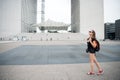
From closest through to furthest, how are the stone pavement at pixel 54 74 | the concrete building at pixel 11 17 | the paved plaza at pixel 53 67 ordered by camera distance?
the stone pavement at pixel 54 74 < the paved plaza at pixel 53 67 < the concrete building at pixel 11 17

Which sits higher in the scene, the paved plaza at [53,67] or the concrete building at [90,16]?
the concrete building at [90,16]

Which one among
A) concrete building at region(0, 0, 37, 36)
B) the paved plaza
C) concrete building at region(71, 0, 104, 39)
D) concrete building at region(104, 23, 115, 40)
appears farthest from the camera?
concrete building at region(104, 23, 115, 40)

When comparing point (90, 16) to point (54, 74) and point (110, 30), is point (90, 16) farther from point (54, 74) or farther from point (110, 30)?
point (54, 74)

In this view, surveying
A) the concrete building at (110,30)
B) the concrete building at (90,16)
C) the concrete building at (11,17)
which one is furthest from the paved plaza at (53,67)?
the concrete building at (110,30)

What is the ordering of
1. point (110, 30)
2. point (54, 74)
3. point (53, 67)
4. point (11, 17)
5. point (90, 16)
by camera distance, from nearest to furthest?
point (54, 74) < point (53, 67) < point (11, 17) < point (90, 16) < point (110, 30)

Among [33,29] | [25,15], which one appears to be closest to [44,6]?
[33,29]

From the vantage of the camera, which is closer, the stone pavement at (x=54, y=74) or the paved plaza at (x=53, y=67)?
the stone pavement at (x=54, y=74)

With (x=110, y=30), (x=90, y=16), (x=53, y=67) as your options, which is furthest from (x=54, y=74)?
(x=110, y=30)

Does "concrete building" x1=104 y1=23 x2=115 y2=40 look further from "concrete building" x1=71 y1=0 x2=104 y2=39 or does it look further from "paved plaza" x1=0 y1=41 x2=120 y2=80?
"paved plaza" x1=0 y1=41 x2=120 y2=80

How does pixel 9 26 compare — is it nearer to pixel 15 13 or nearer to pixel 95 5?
pixel 15 13

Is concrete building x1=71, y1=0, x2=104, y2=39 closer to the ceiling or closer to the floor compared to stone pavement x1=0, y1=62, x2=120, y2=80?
closer to the ceiling

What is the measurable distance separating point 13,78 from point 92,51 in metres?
2.89

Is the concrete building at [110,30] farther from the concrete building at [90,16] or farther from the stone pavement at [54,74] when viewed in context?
the stone pavement at [54,74]

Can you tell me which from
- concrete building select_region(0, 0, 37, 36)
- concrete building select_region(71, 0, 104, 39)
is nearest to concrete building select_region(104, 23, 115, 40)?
concrete building select_region(71, 0, 104, 39)
